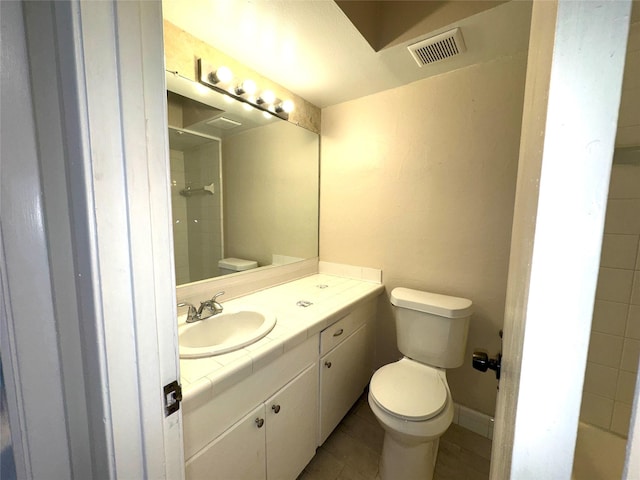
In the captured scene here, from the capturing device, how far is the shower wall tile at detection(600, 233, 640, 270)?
77 cm

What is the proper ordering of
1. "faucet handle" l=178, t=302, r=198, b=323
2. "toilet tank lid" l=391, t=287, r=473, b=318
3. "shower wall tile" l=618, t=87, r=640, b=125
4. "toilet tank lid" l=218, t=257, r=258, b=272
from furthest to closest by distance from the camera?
"toilet tank lid" l=218, t=257, r=258, b=272
"toilet tank lid" l=391, t=287, r=473, b=318
"faucet handle" l=178, t=302, r=198, b=323
"shower wall tile" l=618, t=87, r=640, b=125

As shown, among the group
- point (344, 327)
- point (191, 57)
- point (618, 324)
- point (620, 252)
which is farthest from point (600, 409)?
point (191, 57)

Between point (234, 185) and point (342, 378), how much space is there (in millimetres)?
1321

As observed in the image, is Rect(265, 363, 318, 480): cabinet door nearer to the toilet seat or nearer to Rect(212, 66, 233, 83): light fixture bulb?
the toilet seat

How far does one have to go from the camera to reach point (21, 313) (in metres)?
0.45

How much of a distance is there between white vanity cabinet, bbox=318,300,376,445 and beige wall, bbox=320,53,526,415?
19 cm

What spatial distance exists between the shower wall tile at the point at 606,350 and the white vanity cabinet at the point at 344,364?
3.30 ft

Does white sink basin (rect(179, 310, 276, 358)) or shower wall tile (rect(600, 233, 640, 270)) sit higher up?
shower wall tile (rect(600, 233, 640, 270))

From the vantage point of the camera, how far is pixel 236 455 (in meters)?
0.90

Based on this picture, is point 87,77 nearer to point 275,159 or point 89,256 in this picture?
point 89,256

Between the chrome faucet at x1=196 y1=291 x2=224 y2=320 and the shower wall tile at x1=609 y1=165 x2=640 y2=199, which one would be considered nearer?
the shower wall tile at x1=609 y1=165 x2=640 y2=199

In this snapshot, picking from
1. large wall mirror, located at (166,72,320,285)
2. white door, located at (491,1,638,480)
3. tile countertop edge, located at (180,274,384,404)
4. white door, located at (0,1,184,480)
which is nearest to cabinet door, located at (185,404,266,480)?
tile countertop edge, located at (180,274,384,404)

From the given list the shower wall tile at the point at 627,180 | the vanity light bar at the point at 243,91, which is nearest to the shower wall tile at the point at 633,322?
the shower wall tile at the point at 627,180

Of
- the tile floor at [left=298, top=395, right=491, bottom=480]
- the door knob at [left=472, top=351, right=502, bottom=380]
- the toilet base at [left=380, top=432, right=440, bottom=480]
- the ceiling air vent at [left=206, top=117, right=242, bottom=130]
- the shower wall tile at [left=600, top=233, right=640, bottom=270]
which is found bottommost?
the tile floor at [left=298, top=395, right=491, bottom=480]
